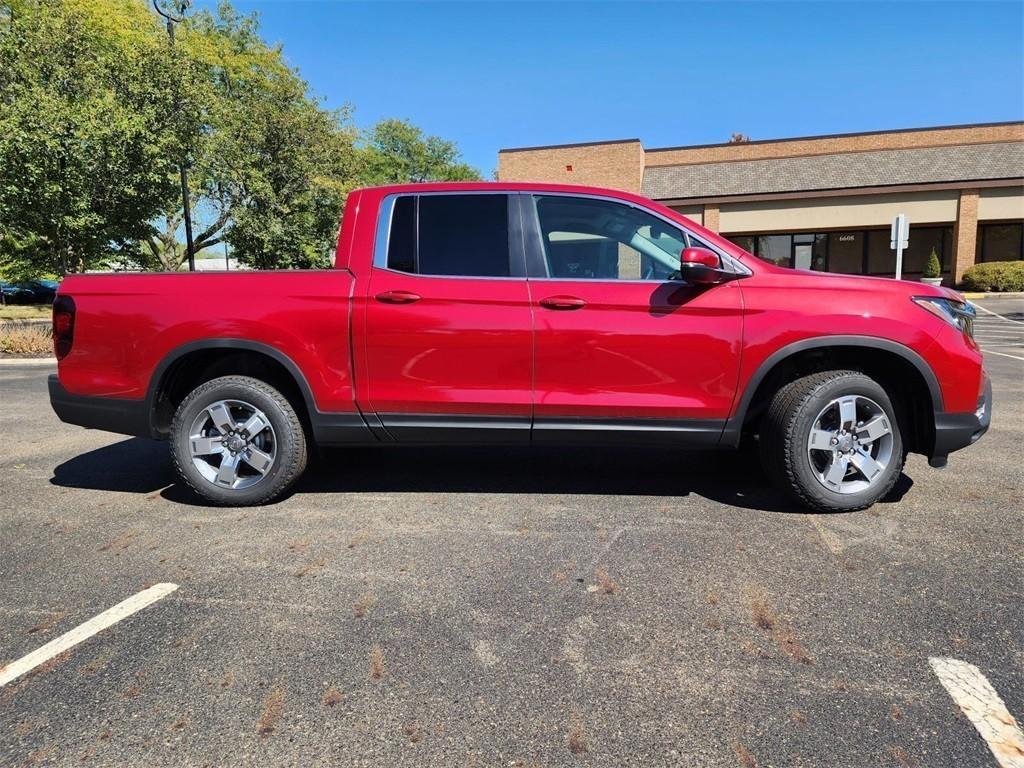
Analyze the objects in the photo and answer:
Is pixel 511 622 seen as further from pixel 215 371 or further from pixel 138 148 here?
pixel 138 148

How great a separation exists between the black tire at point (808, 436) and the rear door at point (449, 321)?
143 centimetres

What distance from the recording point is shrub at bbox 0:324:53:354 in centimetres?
1366

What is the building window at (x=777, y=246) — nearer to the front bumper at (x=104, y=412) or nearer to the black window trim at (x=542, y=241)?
the black window trim at (x=542, y=241)

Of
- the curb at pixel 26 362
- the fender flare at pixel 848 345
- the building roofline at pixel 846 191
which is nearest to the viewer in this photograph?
the fender flare at pixel 848 345

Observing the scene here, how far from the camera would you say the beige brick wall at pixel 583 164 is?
33312mm

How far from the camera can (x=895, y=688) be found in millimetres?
2293

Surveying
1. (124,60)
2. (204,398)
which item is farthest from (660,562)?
(124,60)

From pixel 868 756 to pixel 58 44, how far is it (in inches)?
726

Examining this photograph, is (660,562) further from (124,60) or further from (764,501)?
(124,60)

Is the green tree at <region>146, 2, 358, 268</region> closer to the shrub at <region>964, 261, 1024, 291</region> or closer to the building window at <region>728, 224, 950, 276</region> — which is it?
the building window at <region>728, 224, 950, 276</region>

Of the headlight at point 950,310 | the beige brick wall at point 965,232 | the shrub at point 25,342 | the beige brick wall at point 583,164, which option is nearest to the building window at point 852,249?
the beige brick wall at point 965,232

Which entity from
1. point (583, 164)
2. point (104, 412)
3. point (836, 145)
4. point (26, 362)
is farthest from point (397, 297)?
point (836, 145)

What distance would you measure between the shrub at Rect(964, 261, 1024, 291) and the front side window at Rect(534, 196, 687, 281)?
30.5 metres

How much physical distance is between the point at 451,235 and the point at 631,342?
1.24 meters
